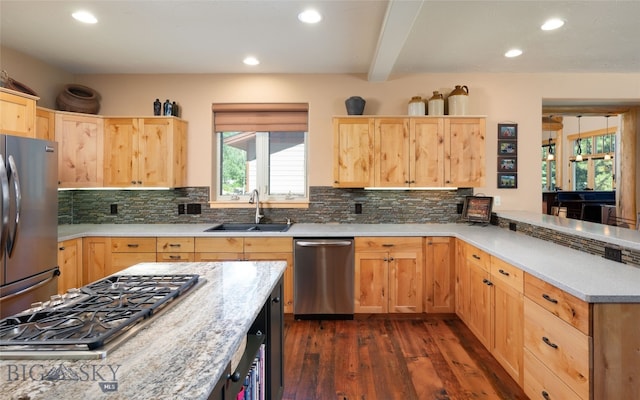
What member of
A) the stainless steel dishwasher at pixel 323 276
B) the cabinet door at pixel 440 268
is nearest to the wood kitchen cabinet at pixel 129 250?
the stainless steel dishwasher at pixel 323 276

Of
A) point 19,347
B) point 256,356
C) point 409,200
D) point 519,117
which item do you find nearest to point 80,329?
point 19,347

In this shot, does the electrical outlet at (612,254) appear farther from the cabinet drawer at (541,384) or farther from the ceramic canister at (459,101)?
the ceramic canister at (459,101)

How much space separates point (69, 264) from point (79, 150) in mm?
1160

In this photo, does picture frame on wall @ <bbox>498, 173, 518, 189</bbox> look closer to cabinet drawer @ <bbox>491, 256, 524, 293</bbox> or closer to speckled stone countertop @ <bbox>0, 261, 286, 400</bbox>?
cabinet drawer @ <bbox>491, 256, 524, 293</bbox>

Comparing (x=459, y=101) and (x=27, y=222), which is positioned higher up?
(x=459, y=101)

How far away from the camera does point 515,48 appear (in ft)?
9.97

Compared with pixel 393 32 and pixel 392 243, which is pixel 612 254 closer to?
pixel 392 243

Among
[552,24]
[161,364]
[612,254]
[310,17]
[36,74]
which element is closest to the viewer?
[161,364]

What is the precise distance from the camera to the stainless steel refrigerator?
2.16m

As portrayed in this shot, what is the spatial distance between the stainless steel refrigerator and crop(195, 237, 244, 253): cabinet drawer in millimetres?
1115

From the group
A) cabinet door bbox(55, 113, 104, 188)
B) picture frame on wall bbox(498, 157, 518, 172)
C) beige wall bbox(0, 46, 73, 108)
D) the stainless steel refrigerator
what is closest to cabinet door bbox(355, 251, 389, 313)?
picture frame on wall bbox(498, 157, 518, 172)

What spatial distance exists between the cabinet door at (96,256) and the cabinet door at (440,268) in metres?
3.14

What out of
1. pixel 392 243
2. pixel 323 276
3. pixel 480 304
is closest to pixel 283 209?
pixel 323 276

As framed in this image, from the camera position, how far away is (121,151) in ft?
11.4
